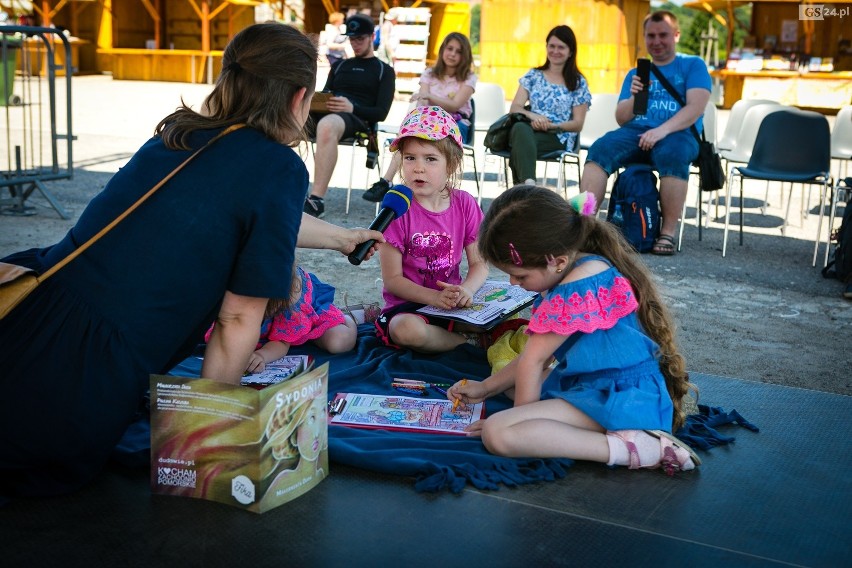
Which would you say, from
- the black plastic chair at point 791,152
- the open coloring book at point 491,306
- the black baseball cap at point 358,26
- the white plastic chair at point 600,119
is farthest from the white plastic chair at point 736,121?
the open coloring book at point 491,306

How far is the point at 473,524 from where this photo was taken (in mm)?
2371

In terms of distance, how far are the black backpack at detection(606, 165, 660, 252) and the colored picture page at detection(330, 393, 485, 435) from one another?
11.9ft

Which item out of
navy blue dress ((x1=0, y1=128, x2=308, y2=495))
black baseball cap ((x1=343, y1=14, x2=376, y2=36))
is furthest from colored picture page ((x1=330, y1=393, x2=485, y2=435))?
black baseball cap ((x1=343, y1=14, x2=376, y2=36))

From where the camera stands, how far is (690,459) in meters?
2.73

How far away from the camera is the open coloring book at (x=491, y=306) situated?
11.6ft

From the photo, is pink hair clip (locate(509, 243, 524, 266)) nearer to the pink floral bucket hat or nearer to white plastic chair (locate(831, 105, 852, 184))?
the pink floral bucket hat

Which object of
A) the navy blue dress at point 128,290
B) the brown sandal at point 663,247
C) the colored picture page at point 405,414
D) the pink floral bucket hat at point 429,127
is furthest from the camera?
the brown sandal at point 663,247

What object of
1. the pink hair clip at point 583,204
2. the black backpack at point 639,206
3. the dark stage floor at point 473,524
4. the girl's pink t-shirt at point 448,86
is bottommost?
the dark stage floor at point 473,524

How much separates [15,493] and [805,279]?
4.97 meters

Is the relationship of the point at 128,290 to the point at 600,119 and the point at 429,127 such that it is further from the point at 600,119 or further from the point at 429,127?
the point at 600,119

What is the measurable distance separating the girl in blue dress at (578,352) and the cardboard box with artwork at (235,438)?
25.0 inches

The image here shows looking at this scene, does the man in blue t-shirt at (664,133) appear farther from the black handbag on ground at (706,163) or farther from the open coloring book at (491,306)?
the open coloring book at (491,306)

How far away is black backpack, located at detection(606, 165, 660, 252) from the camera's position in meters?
6.41

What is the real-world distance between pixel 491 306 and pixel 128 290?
1736 millimetres
